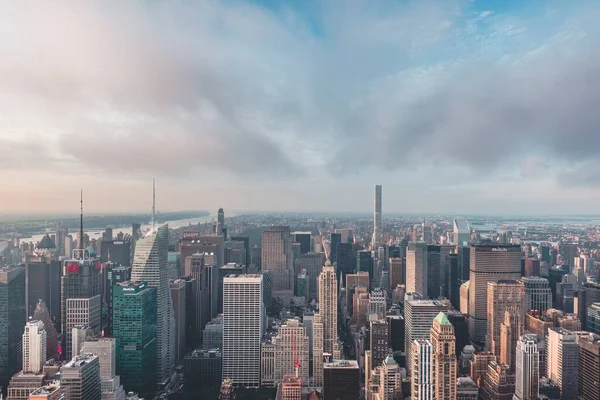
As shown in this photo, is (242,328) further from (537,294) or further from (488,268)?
(537,294)

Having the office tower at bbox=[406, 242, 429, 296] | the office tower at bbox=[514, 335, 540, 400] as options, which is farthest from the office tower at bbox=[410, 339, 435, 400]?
the office tower at bbox=[406, 242, 429, 296]

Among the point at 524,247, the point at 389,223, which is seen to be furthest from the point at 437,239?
the point at 524,247

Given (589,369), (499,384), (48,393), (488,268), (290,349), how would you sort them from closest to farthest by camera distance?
(48,393) < (499,384) < (589,369) < (290,349) < (488,268)

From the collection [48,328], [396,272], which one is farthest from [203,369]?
[396,272]

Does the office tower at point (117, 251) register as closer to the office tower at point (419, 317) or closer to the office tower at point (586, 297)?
the office tower at point (419, 317)

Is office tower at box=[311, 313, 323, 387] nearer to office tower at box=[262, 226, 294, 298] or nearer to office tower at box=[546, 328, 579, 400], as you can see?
office tower at box=[262, 226, 294, 298]

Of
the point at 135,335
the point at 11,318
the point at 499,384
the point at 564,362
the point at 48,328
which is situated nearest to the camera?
the point at 499,384

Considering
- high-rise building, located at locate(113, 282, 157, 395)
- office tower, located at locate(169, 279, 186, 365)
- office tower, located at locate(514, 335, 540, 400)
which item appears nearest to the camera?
office tower, located at locate(514, 335, 540, 400)
